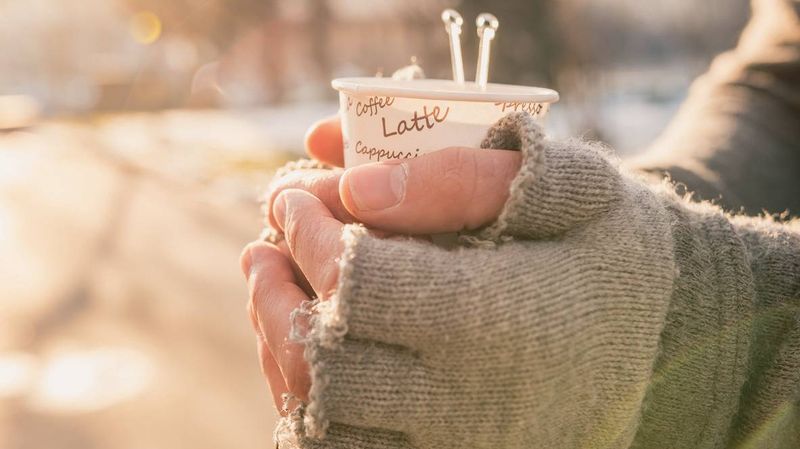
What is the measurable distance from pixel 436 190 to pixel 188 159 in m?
10.7

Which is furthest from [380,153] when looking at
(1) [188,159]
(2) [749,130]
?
(1) [188,159]

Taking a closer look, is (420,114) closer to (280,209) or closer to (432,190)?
(432,190)

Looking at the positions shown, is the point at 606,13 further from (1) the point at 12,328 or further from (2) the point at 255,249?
(2) the point at 255,249

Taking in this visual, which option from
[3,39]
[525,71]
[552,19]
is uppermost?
[552,19]

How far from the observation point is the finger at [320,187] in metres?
1.20

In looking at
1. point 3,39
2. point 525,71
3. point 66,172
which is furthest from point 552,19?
point 3,39

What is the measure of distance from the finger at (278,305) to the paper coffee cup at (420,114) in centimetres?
24

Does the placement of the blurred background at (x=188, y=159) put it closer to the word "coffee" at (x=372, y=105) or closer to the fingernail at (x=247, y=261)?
the word "coffee" at (x=372, y=105)

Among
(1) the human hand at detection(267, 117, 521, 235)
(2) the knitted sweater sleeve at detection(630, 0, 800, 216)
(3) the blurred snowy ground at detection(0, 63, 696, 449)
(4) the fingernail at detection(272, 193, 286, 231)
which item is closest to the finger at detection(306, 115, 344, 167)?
(4) the fingernail at detection(272, 193, 286, 231)

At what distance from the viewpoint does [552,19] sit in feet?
32.2

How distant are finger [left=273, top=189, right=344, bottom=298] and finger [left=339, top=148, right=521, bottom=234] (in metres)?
0.06

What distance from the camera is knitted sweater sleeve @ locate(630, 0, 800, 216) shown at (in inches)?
74.9

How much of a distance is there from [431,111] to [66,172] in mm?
10390

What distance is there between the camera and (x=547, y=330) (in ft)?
3.20
